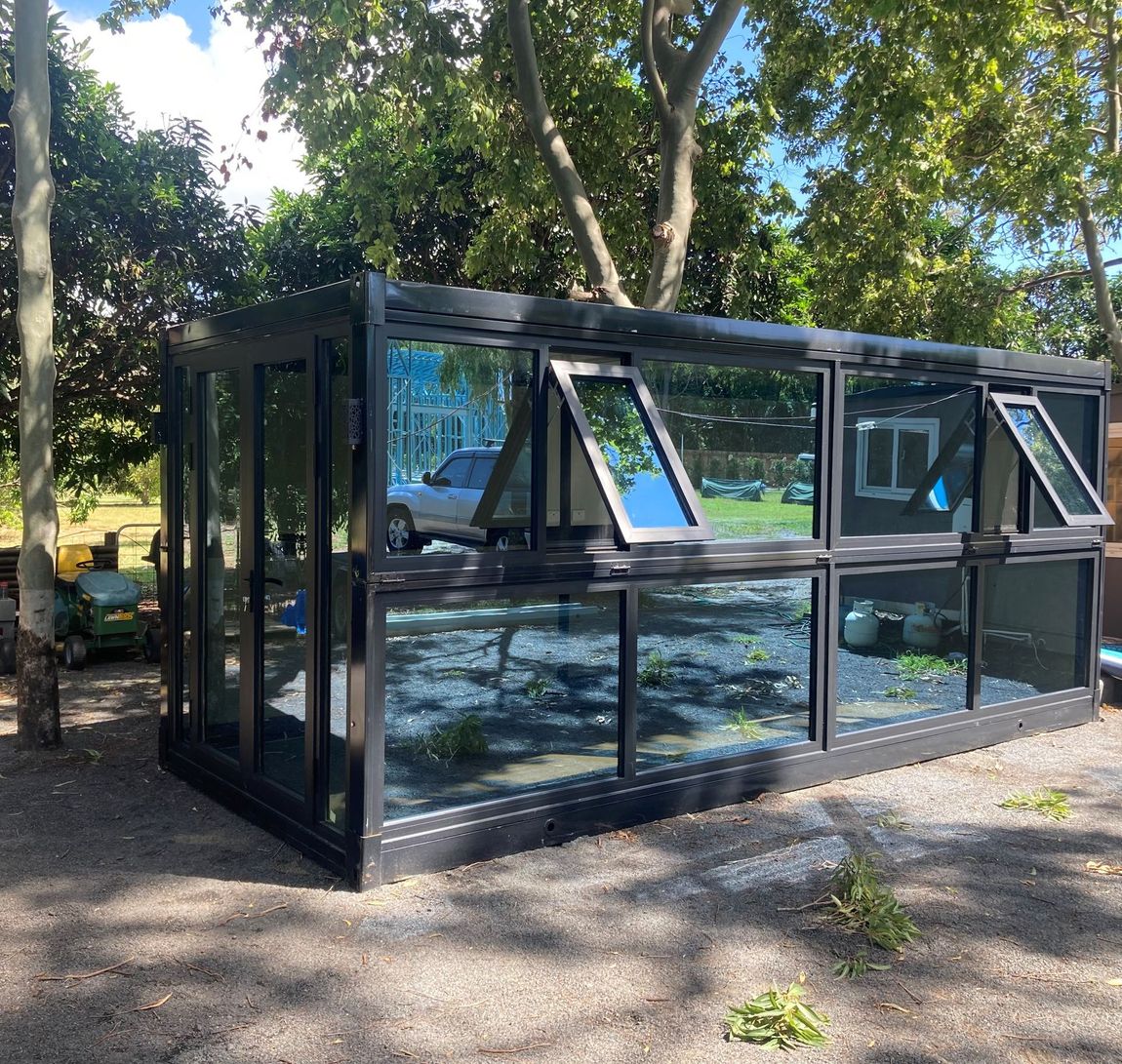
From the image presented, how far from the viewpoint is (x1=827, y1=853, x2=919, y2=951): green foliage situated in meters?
3.74

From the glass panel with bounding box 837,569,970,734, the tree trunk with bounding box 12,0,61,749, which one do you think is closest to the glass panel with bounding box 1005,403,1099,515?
the glass panel with bounding box 837,569,970,734

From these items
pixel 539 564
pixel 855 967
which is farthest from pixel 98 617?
pixel 855 967

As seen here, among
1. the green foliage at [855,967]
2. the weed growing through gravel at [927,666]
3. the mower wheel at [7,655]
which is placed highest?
the weed growing through gravel at [927,666]

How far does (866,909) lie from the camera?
3906 mm

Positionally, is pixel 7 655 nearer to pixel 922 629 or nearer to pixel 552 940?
pixel 552 940

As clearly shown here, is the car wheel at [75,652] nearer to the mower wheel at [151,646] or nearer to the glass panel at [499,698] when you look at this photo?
the mower wheel at [151,646]

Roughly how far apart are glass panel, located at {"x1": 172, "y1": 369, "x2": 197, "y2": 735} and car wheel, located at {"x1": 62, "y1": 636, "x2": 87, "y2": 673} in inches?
125

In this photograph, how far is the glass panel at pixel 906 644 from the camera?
19.9ft

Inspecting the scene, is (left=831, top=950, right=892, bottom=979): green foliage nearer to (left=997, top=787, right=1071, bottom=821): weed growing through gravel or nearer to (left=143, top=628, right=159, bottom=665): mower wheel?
(left=997, top=787, right=1071, bottom=821): weed growing through gravel

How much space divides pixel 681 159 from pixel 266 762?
5.70 metres

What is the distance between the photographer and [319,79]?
773cm

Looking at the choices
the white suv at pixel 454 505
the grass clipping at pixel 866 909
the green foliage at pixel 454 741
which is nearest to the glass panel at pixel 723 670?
the green foliage at pixel 454 741

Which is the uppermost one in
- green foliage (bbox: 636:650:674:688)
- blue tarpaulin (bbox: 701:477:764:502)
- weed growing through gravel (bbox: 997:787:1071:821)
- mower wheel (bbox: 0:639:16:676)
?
blue tarpaulin (bbox: 701:477:764:502)

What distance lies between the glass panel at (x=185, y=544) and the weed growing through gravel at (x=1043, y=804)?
166 inches
